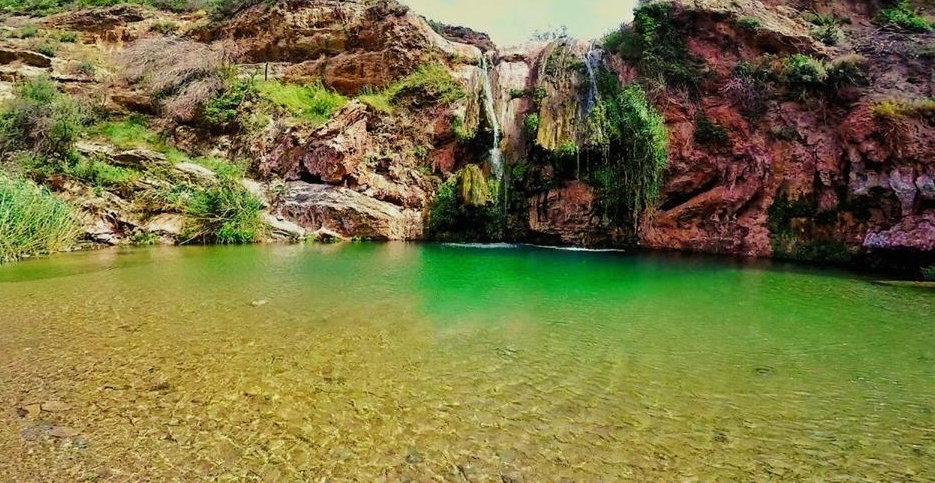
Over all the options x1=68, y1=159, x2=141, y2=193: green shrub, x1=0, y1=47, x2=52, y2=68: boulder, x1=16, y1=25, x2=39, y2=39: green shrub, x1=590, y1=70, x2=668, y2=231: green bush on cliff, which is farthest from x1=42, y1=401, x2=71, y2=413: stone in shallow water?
x1=16, y1=25, x2=39, y2=39: green shrub

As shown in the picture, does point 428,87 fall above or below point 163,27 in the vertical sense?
below

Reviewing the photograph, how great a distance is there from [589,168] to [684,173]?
119 inches

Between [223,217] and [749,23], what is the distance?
1855 cm

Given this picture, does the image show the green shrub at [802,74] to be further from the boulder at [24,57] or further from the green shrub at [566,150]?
the boulder at [24,57]

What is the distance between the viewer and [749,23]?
15.8 meters

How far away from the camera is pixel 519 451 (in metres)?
3.29

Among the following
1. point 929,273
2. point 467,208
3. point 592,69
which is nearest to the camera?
point 929,273

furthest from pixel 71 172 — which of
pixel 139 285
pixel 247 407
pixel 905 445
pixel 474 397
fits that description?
pixel 905 445

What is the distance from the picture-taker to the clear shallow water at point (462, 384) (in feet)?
10.3

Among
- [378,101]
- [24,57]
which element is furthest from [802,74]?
[24,57]

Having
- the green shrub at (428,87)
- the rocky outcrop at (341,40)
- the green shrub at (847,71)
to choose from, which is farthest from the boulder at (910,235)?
the rocky outcrop at (341,40)

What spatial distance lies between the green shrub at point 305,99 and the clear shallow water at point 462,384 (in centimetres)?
1381

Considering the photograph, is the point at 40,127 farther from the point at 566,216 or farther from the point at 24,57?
the point at 566,216

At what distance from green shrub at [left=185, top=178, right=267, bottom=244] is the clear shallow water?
8.57 m
